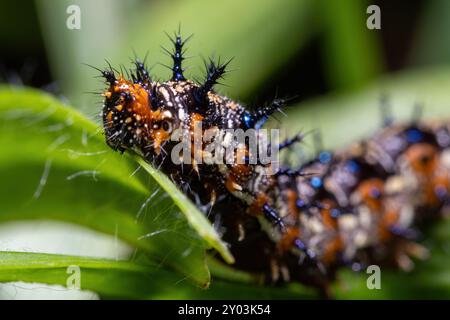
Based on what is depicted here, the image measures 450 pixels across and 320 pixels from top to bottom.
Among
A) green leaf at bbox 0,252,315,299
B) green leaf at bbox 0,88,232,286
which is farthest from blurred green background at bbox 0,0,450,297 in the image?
green leaf at bbox 0,252,315,299

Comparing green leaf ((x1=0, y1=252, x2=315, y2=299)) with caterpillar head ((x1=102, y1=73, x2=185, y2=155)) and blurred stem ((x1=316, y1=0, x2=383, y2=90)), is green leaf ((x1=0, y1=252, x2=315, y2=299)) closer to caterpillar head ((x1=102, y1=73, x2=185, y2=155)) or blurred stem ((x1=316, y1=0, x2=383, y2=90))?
caterpillar head ((x1=102, y1=73, x2=185, y2=155))

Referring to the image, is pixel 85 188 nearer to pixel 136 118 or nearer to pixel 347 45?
pixel 136 118

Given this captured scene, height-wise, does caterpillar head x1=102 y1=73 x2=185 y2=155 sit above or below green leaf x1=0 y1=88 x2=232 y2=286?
above

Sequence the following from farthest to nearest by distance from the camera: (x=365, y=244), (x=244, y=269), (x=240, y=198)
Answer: (x=365, y=244), (x=244, y=269), (x=240, y=198)

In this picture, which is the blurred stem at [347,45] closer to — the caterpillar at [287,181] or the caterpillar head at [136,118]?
the caterpillar at [287,181]

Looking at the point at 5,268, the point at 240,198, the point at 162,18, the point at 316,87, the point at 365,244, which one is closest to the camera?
the point at 5,268
